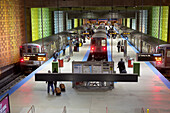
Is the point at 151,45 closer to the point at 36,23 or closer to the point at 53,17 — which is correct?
the point at 36,23

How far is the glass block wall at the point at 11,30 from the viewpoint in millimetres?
20375

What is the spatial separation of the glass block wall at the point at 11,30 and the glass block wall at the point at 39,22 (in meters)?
4.60

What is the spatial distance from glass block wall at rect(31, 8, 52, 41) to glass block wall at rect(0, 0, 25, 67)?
15.1 feet

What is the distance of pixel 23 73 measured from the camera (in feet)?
74.9

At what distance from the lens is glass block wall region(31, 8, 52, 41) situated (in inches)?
1129

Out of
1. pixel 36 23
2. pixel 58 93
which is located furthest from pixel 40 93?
pixel 36 23

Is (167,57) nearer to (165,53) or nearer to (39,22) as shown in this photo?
(165,53)

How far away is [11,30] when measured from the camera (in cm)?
2192

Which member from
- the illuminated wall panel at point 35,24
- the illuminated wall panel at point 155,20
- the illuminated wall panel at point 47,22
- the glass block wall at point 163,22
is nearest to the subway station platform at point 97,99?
the glass block wall at point 163,22

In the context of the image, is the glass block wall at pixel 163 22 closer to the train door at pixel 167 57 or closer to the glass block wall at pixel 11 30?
the train door at pixel 167 57

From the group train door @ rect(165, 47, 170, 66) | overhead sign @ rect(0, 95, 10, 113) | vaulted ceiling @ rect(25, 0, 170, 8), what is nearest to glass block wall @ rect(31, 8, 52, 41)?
vaulted ceiling @ rect(25, 0, 170, 8)

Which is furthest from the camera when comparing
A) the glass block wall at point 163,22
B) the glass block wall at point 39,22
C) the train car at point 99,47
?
the glass block wall at point 39,22

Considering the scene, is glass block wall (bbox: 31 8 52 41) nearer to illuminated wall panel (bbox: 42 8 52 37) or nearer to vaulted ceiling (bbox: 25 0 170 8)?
illuminated wall panel (bbox: 42 8 52 37)

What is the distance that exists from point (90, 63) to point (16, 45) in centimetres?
1121
